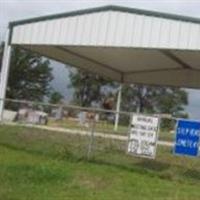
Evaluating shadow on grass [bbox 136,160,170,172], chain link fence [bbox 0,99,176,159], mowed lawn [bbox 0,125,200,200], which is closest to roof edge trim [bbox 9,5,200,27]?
chain link fence [bbox 0,99,176,159]

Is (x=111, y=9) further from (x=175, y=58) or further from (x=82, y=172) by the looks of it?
(x=82, y=172)

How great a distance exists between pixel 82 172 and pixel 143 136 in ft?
7.54

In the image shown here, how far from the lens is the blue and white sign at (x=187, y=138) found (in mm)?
15984

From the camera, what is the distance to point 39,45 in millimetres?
27219

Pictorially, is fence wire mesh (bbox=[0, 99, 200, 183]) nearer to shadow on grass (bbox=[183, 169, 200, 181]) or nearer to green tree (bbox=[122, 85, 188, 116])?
shadow on grass (bbox=[183, 169, 200, 181])

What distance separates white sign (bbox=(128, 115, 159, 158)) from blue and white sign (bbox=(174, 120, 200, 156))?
2.18ft

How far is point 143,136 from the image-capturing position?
1698 centimetres

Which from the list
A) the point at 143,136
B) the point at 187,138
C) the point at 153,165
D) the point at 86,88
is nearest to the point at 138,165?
the point at 153,165

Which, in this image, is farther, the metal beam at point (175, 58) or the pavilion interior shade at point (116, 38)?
the metal beam at point (175, 58)

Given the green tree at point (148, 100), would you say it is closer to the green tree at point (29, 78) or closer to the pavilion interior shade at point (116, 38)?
the green tree at point (29, 78)

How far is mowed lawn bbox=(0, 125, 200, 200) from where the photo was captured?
12.9 meters

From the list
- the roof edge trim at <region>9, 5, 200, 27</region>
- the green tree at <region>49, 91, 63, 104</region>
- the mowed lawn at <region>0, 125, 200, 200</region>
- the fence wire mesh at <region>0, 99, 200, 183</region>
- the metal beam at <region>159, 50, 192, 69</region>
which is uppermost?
the roof edge trim at <region>9, 5, 200, 27</region>

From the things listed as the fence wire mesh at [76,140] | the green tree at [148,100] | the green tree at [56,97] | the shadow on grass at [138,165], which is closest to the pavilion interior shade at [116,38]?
the fence wire mesh at [76,140]

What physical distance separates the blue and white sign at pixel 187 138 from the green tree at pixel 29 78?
211ft
